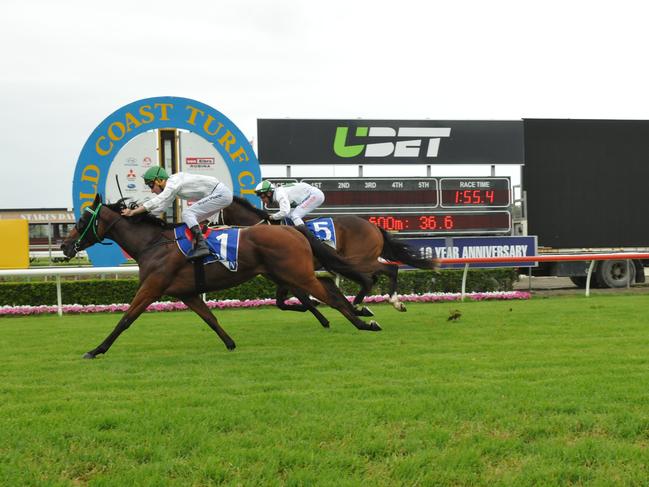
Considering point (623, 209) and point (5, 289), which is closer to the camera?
point (5, 289)

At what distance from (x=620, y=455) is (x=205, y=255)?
3.64 metres

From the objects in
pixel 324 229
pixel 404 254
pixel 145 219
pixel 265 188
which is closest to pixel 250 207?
pixel 265 188

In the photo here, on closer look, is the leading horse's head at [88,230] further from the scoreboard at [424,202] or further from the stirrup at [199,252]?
the scoreboard at [424,202]

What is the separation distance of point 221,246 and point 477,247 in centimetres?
797

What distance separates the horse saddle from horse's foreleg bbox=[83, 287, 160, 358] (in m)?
0.45

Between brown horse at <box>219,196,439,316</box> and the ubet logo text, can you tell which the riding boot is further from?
the ubet logo text

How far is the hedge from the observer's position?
Answer: 10.4 meters

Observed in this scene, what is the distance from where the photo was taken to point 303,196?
8.10 metres

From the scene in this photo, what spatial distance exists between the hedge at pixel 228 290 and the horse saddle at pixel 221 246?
5.16 m

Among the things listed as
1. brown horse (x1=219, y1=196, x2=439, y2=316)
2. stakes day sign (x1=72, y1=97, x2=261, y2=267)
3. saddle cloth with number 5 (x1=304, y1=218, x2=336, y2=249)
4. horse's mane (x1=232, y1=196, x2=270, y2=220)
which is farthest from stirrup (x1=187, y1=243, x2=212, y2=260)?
stakes day sign (x1=72, y1=97, x2=261, y2=267)

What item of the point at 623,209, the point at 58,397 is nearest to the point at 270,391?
the point at 58,397

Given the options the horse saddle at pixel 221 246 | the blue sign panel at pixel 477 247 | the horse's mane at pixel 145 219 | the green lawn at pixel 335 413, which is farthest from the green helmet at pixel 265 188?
the blue sign panel at pixel 477 247

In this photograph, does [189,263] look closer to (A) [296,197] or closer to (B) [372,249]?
(A) [296,197]

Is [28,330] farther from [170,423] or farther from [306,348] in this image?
[170,423]
